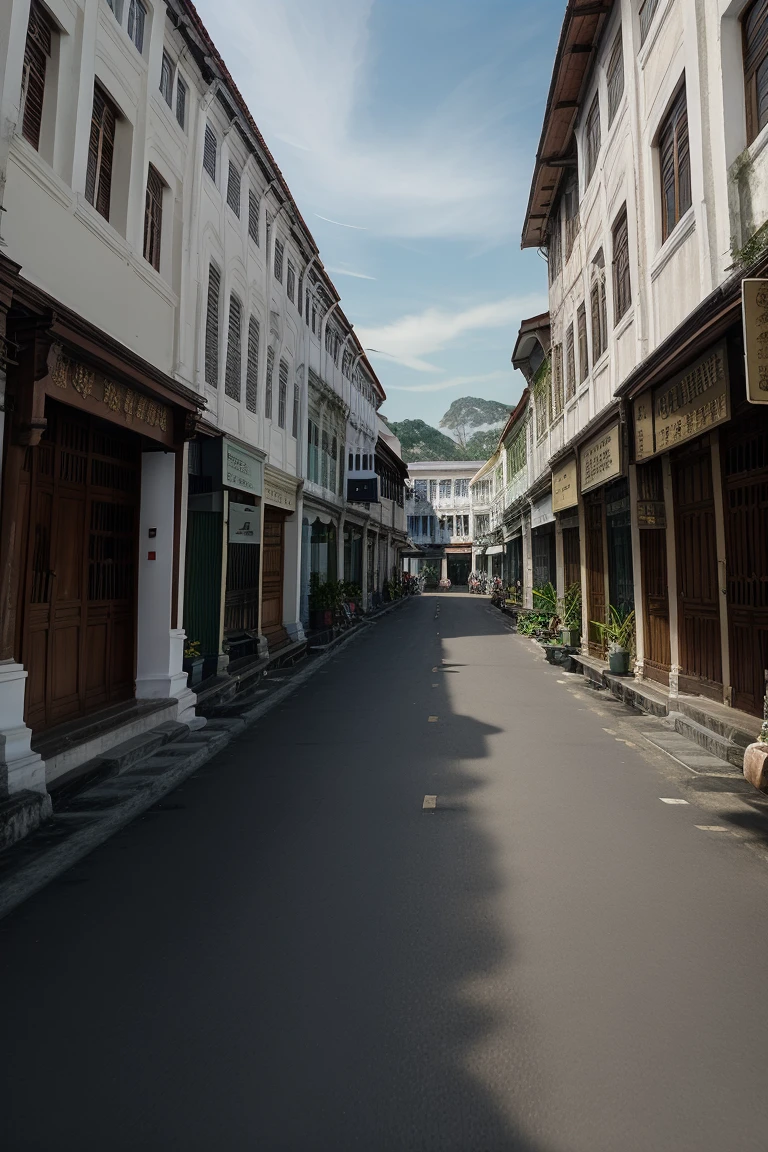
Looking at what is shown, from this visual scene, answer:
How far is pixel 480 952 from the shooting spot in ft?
11.0

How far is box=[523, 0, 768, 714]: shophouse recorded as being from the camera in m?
6.77

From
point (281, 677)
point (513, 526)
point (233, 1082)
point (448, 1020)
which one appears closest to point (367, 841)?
Result: point (448, 1020)

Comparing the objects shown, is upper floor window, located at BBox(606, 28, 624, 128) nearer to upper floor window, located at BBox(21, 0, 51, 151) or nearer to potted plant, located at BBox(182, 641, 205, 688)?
upper floor window, located at BBox(21, 0, 51, 151)

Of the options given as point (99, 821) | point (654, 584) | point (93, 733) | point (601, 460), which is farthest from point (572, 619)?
point (99, 821)

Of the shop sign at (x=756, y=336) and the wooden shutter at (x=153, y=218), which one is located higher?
the wooden shutter at (x=153, y=218)

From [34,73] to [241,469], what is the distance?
6.00m

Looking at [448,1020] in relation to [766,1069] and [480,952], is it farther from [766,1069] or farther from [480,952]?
[766,1069]

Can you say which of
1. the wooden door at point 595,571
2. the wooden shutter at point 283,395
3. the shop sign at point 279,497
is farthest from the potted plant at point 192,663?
the wooden door at point 595,571

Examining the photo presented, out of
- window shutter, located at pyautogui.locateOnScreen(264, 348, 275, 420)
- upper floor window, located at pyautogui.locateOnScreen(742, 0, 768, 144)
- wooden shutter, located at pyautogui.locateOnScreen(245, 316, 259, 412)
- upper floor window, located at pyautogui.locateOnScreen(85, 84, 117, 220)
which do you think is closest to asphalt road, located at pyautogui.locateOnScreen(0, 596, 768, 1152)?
upper floor window, located at pyautogui.locateOnScreen(85, 84, 117, 220)

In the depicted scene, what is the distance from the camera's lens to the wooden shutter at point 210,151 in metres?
10.6

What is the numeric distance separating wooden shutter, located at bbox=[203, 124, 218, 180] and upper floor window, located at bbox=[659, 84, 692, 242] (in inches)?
258

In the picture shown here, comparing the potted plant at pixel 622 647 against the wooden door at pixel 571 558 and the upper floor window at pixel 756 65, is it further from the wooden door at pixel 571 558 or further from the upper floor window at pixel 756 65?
the upper floor window at pixel 756 65

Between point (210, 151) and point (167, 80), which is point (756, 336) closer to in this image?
point (167, 80)

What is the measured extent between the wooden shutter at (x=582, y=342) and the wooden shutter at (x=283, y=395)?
21.2 feet
